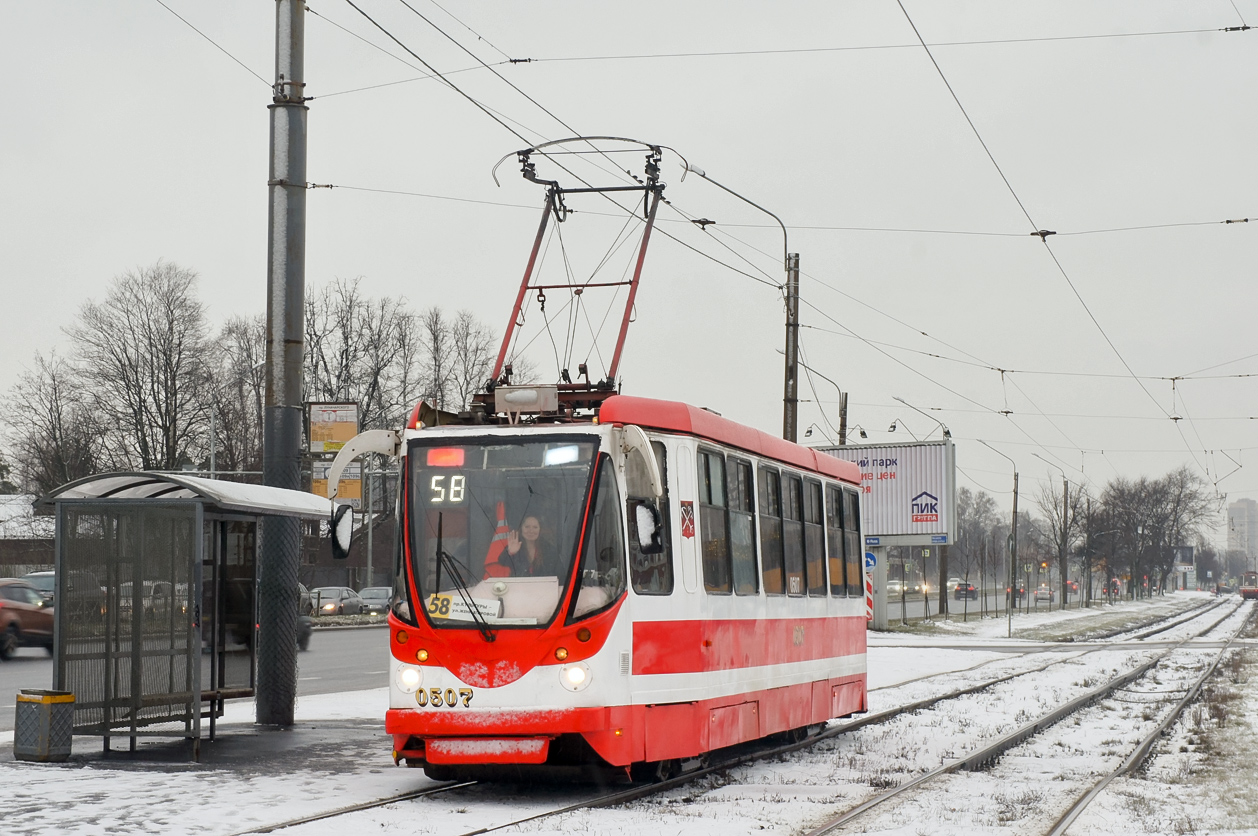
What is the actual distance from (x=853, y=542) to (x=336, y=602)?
129 feet

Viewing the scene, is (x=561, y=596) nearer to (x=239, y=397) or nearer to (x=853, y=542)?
(x=853, y=542)

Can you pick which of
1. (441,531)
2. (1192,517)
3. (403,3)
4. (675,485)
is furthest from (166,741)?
(1192,517)

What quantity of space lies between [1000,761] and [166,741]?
7.66m

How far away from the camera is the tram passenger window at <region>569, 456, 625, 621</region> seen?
34.6 ft

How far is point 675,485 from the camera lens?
11.4m

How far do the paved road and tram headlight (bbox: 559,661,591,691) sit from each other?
8.03 metres

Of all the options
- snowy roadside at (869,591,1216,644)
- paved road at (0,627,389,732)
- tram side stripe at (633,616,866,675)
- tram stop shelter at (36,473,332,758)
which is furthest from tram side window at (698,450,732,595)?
snowy roadside at (869,591,1216,644)

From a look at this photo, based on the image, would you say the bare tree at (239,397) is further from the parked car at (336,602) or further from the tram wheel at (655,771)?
the tram wheel at (655,771)

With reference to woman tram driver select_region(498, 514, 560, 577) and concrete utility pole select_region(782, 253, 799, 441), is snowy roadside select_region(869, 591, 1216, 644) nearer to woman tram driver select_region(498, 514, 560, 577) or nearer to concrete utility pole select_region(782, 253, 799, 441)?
concrete utility pole select_region(782, 253, 799, 441)

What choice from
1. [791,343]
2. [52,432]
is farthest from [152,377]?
[791,343]

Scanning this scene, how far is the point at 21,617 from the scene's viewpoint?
2856cm

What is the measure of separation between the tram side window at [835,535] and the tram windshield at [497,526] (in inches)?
208

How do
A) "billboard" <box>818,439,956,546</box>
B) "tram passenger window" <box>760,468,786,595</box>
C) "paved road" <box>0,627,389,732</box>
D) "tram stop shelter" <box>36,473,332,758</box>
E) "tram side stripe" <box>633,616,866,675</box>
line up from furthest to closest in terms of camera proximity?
"billboard" <box>818,439,956,546</box> < "paved road" <box>0,627,389,732</box> < "tram passenger window" <box>760,468,786,595</box> < "tram stop shelter" <box>36,473,332,758</box> < "tram side stripe" <box>633,616,866,675</box>

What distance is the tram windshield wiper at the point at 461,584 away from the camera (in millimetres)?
10500
